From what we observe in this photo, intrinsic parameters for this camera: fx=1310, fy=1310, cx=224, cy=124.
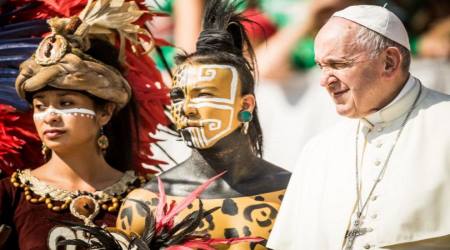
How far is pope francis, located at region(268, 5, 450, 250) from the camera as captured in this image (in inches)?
141

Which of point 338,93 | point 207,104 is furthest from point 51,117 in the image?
point 338,93

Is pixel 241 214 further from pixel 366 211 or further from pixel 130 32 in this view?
pixel 130 32

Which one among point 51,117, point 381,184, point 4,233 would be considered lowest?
point 4,233

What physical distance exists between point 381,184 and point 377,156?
88mm

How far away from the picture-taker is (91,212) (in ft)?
14.4

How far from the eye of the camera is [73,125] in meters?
4.38

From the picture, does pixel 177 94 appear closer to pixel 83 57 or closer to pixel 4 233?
pixel 83 57

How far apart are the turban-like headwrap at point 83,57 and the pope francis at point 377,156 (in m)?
0.95

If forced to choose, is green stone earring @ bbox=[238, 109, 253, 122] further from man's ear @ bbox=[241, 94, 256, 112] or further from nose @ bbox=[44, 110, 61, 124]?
nose @ bbox=[44, 110, 61, 124]

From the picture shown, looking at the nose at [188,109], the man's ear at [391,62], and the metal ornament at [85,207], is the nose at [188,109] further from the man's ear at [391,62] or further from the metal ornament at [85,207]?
the man's ear at [391,62]

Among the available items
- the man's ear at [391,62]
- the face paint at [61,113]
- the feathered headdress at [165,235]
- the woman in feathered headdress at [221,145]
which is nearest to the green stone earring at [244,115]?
the woman in feathered headdress at [221,145]

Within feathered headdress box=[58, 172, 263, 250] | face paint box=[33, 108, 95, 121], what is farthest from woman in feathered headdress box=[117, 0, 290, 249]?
face paint box=[33, 108, 95, 121]

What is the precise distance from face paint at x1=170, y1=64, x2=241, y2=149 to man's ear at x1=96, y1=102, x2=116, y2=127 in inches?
16.6

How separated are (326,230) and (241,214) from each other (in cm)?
45
